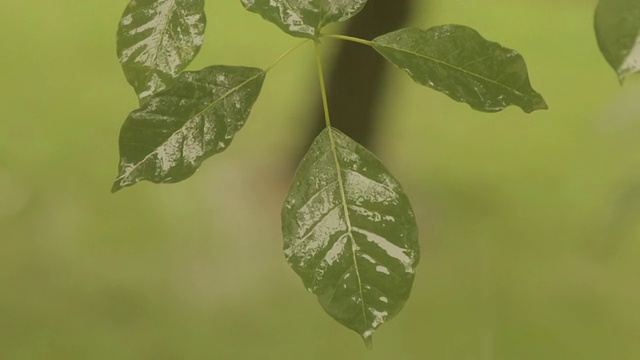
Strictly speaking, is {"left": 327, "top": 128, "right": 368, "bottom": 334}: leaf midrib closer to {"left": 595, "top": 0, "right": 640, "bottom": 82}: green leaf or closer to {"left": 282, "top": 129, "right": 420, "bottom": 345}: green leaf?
{"left": 282, "top": 129, "right": 420, "bottom": 345}: green leaf

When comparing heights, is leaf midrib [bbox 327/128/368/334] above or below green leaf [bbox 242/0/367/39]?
below

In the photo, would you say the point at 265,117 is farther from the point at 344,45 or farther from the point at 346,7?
the point at 346,7

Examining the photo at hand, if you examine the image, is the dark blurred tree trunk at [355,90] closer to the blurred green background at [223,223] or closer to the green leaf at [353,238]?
the blurred green background at [223,223]

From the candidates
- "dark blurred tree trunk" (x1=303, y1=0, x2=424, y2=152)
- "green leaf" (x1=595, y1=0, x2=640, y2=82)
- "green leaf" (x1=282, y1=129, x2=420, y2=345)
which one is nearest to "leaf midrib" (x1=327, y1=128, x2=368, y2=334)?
"green leaf" (x1=282, y1=129, x2=420, y2=345)

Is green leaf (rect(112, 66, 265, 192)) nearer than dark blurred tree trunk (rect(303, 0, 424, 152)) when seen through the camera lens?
Yes

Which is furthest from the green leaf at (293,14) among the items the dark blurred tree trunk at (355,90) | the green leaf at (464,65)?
the dark blurred tree trunk at (355,90)
